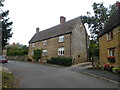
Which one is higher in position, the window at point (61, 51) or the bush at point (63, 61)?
the window at point (61, 51)

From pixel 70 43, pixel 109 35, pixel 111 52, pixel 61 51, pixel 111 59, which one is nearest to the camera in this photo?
pixel 111 59

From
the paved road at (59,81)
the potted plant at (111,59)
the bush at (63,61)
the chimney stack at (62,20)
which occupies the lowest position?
the paved road at (59,81)

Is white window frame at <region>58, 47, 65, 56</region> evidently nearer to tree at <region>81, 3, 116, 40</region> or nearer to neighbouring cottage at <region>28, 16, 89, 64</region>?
neighbouring cottage at <region>28, 16, 89, 64</region>

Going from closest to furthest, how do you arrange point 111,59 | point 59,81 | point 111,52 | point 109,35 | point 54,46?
point 59,81
point 111,59
point 111,52
point 109,35
point 54,46

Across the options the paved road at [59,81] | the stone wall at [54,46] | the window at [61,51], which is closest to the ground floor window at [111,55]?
the paved road at [59,81]

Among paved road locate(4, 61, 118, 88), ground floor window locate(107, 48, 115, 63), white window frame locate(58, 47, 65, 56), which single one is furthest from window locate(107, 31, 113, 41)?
white window frame locate(58, 47, 65, 56)

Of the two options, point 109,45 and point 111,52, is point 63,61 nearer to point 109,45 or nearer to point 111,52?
point 109,45

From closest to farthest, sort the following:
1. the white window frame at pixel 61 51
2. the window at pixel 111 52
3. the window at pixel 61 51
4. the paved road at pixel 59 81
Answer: the paved road at pixel 59 81 < the window at pixel 111 52 < the white window frame at pixel 61 51 < the window at pixel 61 51

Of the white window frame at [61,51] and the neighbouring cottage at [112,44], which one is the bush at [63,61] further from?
the neighbouring cottage at [112,44]

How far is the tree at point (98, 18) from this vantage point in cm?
4100

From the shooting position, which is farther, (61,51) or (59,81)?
(61,51)

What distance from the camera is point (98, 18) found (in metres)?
41.6

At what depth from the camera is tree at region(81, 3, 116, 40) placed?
41.0m

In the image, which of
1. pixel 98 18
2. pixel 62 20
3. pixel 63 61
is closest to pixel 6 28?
pixel 63 61
